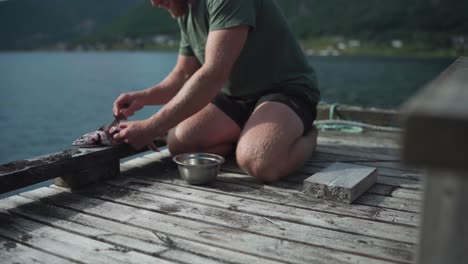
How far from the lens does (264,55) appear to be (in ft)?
11.8

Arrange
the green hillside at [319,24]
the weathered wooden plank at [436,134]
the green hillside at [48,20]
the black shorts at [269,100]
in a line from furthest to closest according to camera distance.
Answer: the green hillside at [48,20]
the green hillside at [319,24]
the black shorts at [269,100]
the weathered wooden plank at [436,134]

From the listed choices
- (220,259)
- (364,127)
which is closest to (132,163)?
(220,259)

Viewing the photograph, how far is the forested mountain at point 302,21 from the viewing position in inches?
3614

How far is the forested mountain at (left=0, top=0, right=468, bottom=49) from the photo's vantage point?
91.8m

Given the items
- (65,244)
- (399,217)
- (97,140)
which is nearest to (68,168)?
(97,140)

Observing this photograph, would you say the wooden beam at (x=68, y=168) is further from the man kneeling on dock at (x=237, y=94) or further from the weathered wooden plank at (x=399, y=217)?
the weathered wooden plank at (x=399, y=217)

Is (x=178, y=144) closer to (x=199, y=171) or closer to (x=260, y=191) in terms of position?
(x=199, y=171)

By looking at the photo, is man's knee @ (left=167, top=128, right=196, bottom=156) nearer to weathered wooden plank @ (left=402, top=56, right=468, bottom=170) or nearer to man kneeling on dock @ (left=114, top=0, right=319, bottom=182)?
man kneeling on dock @ (left=114, top=0, right=319, bottom=182)

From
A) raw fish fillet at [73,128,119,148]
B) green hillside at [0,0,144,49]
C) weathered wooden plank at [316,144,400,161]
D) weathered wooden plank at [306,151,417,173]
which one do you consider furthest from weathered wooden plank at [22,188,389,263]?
green hillside at [0,0,144,49]

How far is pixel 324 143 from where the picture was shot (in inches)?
176

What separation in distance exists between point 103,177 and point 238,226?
48.7 inches

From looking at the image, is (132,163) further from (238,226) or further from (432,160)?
(432,160)

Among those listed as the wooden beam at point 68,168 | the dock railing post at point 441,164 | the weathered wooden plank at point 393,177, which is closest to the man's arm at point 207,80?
the wooden beam at point 68,168

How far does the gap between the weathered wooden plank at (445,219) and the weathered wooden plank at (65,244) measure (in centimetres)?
127
